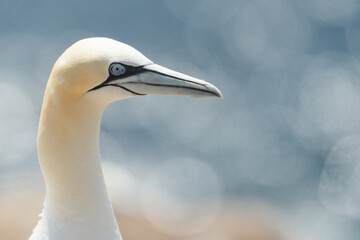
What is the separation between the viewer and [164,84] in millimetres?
3303

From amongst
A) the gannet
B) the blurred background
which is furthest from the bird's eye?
the blurred background

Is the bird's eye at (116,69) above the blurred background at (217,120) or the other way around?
the other way around

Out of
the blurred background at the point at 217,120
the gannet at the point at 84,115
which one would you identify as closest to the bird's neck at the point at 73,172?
the gannet at the point at 84,115

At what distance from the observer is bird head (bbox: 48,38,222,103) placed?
121 inches

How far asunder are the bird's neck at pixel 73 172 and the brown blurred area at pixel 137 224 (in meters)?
4.52

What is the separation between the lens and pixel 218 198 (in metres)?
10.5

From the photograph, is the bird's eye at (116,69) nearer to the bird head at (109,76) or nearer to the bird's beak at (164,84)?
the bird head at (109,76)

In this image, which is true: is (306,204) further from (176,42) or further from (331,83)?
(176,42)

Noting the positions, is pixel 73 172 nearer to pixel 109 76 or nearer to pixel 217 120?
pixel 109 76

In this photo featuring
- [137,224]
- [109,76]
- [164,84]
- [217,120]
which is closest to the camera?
[109,76]

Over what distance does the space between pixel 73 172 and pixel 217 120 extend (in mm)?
9366

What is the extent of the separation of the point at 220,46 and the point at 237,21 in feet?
4.28

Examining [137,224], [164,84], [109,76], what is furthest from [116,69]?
[137,224]

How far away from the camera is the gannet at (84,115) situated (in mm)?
3096
